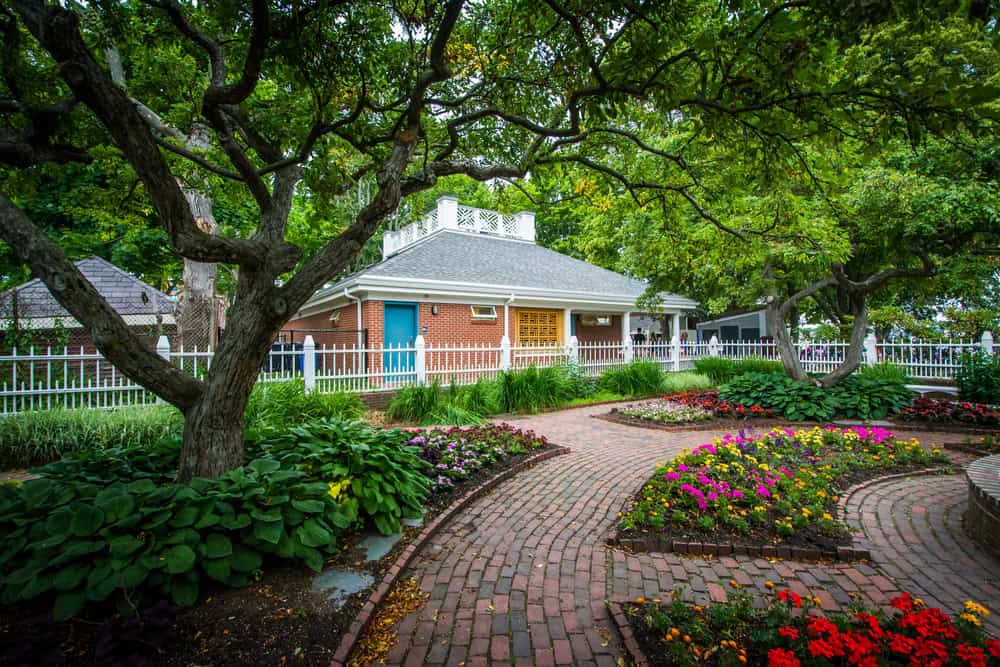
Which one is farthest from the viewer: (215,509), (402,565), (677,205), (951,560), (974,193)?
(974,193)

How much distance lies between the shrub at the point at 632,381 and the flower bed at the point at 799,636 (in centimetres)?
978

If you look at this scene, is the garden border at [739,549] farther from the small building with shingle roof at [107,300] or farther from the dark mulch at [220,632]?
the small building with shingle roof at [107,300]

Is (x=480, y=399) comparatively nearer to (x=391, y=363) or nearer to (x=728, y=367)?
(x=391, y=363)

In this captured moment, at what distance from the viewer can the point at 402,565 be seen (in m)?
3.06

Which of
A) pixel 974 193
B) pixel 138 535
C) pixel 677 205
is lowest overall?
pixel 138 535

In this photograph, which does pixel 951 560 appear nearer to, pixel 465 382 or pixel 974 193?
pixel 974 193

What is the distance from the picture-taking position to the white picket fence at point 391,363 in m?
7.21

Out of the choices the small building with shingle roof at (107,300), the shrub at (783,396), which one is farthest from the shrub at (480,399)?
the small building with shingle roof at (107,300)

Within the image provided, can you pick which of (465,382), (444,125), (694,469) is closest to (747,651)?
(694,469)

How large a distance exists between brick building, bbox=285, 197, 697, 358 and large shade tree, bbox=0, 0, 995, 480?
806cm

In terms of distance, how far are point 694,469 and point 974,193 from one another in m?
7.63

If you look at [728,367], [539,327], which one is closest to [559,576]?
[728,367]

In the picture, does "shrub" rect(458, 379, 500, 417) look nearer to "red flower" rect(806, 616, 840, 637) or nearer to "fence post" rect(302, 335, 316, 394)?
"fence post" rect(302, 335, 316, 394)

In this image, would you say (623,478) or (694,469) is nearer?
(694,469)
